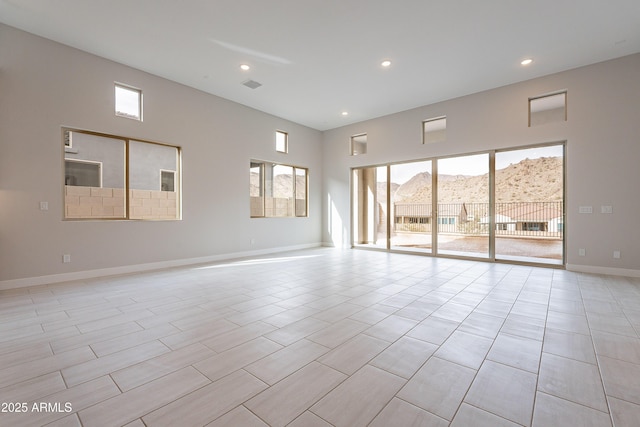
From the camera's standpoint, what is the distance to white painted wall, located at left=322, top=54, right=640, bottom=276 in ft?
14.7

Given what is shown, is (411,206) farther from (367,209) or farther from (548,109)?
(548,109)

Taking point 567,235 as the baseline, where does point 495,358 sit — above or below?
below

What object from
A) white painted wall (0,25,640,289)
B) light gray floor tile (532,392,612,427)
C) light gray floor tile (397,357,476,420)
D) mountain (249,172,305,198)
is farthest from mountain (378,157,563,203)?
→ light gray floor tile (532,392,612,427)

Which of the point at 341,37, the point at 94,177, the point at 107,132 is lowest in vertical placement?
the point at 94,177

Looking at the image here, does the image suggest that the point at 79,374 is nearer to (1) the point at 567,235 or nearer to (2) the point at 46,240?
(2) the point at 46,240

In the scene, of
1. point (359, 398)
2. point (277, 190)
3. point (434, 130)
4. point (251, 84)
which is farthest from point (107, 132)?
point (434, 130)

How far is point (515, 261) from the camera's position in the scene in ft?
18.1

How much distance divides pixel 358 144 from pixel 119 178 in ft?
19.3

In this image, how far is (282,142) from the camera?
773 centimetres

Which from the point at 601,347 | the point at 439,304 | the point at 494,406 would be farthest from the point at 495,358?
the point at 439,304

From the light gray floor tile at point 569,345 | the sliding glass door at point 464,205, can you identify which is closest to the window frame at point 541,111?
the sliding glass door at point 464,205

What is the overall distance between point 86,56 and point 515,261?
8.56m

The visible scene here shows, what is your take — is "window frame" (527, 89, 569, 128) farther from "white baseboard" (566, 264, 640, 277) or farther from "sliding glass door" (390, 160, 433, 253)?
"white baseboard" (566, 264, 640, 277)

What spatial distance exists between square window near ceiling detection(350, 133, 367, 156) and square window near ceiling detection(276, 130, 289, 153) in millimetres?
1929
